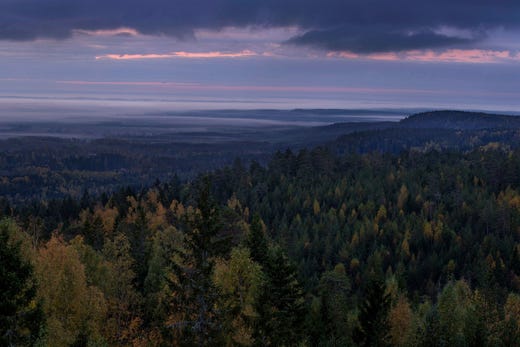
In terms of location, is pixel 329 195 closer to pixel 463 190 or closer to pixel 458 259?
pixel 463 190

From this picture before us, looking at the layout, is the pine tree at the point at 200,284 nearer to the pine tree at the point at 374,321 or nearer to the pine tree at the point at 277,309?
the pine tree at the point at 277,309

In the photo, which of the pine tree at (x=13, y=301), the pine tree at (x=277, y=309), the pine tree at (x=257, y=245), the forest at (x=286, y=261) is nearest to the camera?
the pine tree at (x=13, y=301)

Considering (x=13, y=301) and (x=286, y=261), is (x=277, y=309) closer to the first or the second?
(x=286, y=261)

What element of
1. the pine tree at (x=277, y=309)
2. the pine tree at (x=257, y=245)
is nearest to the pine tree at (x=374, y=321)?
the pine tree at (x=277, y=309)

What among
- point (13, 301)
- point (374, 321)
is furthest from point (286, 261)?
point (13, 301)

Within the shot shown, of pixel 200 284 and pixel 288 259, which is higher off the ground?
pixel 200 284

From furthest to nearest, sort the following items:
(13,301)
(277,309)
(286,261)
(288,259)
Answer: (288,259) → (286,261) → (277,309) → (13,301)

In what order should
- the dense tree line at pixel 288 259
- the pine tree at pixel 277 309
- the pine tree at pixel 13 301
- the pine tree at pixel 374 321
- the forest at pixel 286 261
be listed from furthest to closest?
the pine tree at pixel 374 321, the pine tree at pixel 277 309, the dense tree line at pixel 288 259, the forest at pixel 286 261, the pine tree at pixel 13 301

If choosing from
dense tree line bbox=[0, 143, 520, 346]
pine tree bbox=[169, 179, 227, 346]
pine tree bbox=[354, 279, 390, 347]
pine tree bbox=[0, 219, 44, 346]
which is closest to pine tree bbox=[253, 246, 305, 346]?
dense tree line bbox=[0, 143, 520, 346]

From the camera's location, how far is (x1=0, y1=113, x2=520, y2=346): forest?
2869 centimetres

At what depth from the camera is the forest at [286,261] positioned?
28.7 meters

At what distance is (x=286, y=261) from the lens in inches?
1388

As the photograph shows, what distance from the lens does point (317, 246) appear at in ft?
381

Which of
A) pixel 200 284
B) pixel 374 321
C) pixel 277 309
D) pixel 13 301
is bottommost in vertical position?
pixel 374 321
